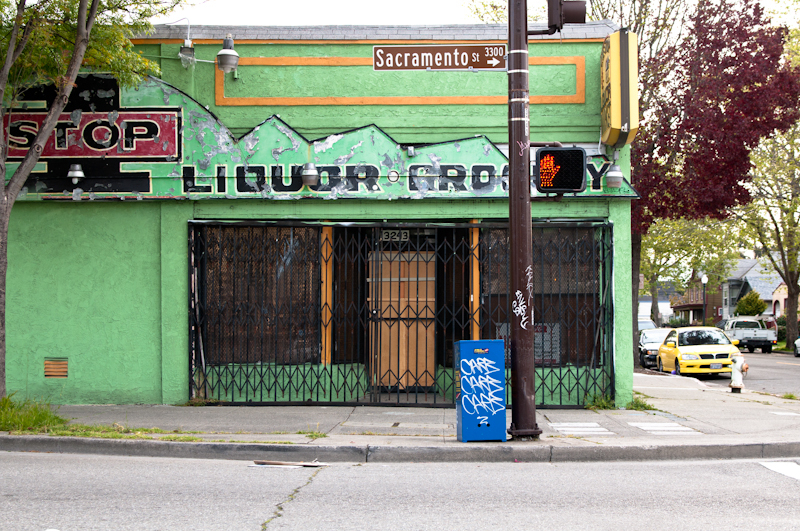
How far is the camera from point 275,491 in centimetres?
573

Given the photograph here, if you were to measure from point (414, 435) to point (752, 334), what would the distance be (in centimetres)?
3258

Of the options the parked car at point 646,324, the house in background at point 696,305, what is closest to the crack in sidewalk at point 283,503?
the parked car at point 646,324

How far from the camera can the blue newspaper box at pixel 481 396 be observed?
757 cm

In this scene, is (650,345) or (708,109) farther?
(650,345)

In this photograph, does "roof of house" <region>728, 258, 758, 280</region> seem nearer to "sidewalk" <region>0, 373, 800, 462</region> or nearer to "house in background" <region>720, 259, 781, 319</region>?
"house in background" <region>720, 259, 781, 319</region>

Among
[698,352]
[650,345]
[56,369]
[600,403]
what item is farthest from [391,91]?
[650,345]

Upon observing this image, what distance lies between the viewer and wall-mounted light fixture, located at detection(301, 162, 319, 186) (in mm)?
10062

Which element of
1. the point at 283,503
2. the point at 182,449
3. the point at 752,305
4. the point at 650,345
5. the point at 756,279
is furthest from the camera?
the point at 756,279

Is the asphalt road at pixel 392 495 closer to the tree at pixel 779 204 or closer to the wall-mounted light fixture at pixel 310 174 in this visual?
the wall-mounted light fixture at pixel 310 174

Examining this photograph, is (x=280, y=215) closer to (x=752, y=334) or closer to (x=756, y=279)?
(x=752, y=334)

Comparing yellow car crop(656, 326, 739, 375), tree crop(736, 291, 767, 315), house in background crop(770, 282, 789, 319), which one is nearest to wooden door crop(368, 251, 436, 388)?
yellow car crop(656, 326, 739, 375)

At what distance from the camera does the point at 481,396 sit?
7594mm

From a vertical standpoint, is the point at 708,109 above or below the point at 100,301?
above

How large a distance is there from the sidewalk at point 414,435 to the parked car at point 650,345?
1227cm
